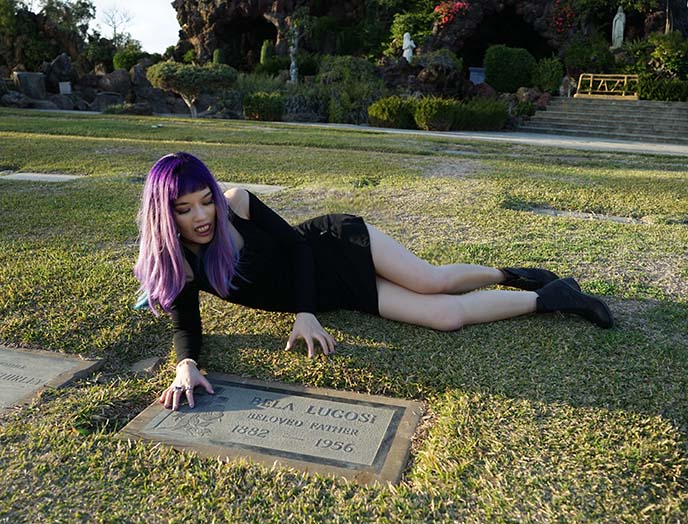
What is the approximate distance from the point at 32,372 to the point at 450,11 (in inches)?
895

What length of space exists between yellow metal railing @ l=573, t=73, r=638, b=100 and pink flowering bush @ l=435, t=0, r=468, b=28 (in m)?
5.07

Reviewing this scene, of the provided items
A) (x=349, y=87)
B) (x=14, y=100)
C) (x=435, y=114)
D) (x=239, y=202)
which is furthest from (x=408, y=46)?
(x=239, y=202)

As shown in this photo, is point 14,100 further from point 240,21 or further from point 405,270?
point 405,270

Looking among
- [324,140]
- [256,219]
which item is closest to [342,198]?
[256,219]

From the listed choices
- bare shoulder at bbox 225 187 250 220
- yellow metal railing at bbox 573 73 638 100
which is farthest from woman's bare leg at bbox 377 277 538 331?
yellow metal railing at bbox 573 73 638 100

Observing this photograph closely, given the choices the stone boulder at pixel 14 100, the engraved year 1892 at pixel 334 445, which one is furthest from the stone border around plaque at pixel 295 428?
the stone boulder at pixel 14 100

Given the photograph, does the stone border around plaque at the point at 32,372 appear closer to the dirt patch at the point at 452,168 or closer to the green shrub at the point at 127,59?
the dirt patch at the point at 452,168

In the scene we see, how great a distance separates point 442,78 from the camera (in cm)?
1927

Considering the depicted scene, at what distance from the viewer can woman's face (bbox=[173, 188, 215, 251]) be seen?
232 centimetres

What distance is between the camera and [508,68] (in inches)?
833

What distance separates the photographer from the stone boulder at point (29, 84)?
2205cm

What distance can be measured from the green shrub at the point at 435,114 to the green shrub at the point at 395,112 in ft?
1.16

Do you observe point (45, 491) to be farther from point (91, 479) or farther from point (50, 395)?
point (50, 395)

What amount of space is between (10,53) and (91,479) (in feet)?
106
